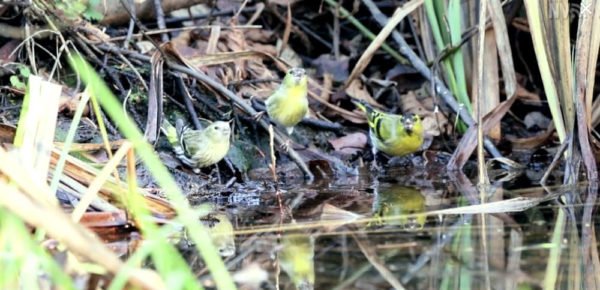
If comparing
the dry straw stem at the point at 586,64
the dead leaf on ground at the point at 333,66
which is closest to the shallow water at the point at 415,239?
the dry straw stem at the point at 586,64

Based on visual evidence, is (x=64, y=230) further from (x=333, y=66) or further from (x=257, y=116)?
(x=333, y=66)

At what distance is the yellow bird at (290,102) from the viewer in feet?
→ 19.2

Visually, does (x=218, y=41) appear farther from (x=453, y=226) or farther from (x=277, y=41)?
(x=453, y=226)

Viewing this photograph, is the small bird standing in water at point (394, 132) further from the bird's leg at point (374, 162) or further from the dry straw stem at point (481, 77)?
the dry straw stem at point (481, 77)

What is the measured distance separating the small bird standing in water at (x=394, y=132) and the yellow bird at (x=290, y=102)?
1.51 feet

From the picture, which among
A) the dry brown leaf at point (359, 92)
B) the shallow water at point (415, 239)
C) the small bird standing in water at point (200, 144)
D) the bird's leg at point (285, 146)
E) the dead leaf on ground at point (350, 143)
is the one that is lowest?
the shallow water at point (415, 239)

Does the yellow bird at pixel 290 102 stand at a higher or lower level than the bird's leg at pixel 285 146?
higher

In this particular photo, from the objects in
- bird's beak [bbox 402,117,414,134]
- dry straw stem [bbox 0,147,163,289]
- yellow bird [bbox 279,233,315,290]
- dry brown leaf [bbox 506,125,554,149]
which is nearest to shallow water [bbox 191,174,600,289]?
yellow bird [bbox 279,233,315,290]

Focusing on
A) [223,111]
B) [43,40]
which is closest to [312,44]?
[223,111]

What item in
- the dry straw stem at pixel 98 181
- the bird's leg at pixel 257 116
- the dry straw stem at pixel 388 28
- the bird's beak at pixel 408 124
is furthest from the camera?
the dry straw stem at pixel 388 28

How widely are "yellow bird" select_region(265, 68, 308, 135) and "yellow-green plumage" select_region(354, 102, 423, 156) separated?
46 centimetres

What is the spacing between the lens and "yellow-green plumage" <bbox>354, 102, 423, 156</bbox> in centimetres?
608

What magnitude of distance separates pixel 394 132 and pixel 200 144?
4.43ft

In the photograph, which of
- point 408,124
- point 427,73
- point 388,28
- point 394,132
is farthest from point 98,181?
point 427,73
